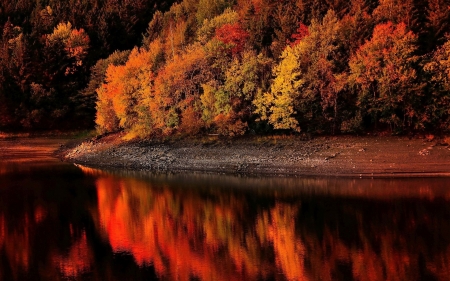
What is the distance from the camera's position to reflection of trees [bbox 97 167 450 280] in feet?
71.1

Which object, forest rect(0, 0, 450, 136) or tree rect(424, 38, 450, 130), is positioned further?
forest rect(0, 0, 450, 136)

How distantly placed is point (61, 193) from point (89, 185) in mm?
3904

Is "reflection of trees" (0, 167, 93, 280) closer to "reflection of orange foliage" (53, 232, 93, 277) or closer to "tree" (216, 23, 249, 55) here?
"reflection of orange foliage" (53, 232, 93, 277)

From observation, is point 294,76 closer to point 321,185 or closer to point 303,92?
point 303,92

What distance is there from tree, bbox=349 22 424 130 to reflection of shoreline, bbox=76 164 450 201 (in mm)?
12551

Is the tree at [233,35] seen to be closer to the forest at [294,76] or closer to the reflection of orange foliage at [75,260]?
the forest at [294,76]

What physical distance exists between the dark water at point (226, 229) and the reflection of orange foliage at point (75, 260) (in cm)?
5

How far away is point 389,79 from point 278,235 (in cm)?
3209

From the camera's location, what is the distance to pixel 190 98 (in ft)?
210

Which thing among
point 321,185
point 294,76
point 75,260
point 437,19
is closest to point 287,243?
point 75,260

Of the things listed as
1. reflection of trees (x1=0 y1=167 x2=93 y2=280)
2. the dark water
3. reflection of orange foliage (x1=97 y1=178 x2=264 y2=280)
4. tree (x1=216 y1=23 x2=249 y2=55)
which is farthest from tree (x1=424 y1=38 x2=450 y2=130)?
reflection of trees (x1=0 y1=167 x2=93 y2=280)

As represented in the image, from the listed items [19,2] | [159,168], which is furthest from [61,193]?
[19,2]

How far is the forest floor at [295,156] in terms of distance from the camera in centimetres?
4772

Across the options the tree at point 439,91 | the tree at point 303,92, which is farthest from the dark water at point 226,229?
the tree at point 439,91
